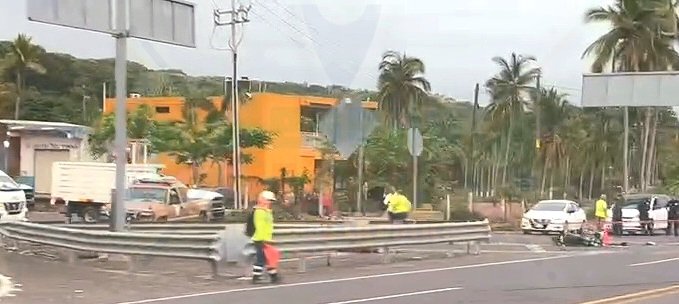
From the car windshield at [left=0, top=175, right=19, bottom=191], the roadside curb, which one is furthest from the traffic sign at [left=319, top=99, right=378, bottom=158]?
the roadside curb

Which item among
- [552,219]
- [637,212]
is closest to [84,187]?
[552,219]

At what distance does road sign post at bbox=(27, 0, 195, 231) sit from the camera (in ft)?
69.0

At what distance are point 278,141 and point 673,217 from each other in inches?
1017

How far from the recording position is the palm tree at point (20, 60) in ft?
253

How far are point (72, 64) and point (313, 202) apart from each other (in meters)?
54.5

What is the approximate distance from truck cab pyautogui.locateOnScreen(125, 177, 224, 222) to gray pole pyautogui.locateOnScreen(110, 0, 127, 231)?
1248cm

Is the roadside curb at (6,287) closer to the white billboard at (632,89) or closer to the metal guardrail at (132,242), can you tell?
the metal guardrail at (132,242)

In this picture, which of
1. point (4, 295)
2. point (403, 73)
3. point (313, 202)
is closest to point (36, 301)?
point (4, 295)

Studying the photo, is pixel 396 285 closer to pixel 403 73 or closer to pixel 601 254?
pixel 601 254

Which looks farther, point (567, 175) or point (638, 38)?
point (567, 175)

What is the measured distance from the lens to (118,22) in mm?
21547

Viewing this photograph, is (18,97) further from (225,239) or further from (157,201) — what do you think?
(225,239)

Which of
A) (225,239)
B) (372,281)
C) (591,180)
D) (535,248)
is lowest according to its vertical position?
(535,248)

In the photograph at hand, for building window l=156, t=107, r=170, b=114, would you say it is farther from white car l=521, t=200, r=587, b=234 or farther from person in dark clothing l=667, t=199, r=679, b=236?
person in dark clothing l=667, t=199, r=679, b=236
